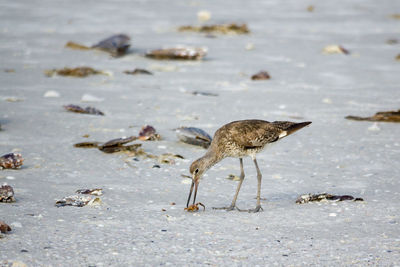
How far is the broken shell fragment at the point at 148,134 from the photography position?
298 inches

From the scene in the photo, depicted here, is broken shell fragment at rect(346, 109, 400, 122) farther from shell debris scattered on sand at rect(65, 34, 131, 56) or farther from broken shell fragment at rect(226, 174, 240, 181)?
Result: shell debris scattered on sand at rect(65, 34, 131, 56)

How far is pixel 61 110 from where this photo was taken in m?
8.65

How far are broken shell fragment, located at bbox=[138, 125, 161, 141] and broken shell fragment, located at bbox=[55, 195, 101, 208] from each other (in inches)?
81.8

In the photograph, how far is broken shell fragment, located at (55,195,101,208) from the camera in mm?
5453

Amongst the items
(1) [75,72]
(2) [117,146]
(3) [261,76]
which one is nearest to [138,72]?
(1) [75,72]

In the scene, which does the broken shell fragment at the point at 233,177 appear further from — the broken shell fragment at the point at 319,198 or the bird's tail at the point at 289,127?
the broken shell fragment at the point at 319,198

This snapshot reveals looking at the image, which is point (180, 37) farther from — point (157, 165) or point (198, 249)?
point (198, 249)

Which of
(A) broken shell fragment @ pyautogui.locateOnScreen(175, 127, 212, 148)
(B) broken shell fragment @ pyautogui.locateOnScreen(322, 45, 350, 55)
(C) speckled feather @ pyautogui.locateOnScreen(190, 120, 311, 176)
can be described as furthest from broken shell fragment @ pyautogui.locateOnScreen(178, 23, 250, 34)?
(C) speckled feather @ pyautogui.locateOnScreen(190, 120, 311, 176)

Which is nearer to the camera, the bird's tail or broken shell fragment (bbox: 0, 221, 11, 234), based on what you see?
broken shell fragment (bbox: 0, 221, 11, 234)

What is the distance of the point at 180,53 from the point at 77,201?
6.42m

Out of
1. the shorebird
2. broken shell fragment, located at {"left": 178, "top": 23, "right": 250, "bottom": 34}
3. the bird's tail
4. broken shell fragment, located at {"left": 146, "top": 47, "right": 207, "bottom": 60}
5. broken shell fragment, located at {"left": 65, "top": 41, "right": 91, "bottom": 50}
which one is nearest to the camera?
the shorebird

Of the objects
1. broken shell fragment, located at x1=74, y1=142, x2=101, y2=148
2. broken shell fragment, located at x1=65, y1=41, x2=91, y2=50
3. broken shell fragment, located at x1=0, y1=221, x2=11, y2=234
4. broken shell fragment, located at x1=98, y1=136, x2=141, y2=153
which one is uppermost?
broken shell fragment, located at x1=65, y1=41, x2=91, y2=50

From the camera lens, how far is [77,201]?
18.0 feet

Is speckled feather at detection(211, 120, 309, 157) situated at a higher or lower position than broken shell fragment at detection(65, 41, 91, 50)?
higher
